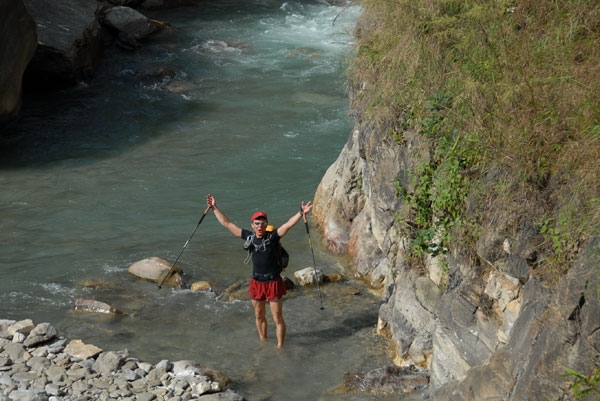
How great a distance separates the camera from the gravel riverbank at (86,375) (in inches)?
374

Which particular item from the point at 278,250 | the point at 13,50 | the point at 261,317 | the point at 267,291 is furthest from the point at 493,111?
the point at 13,50

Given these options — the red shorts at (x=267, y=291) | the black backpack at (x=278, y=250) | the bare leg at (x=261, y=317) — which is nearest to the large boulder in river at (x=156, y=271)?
the bare leg at (x=261, y=317)

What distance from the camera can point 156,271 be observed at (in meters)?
13.1

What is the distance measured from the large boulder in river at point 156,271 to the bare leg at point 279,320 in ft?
8.16

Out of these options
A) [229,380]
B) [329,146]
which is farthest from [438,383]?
[329,146]

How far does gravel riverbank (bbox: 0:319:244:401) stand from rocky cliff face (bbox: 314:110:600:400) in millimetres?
2418

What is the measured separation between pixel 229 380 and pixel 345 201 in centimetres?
515

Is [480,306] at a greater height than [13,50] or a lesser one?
lesser

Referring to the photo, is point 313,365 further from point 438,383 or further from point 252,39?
point 252,39

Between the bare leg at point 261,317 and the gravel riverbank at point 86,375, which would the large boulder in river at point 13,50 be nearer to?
the gravel riverbank at point 86,375

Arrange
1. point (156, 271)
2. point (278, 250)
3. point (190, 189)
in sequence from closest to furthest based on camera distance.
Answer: point (278, 250)
point (156, 271)
point (190, 189)

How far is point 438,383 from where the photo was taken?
932cm

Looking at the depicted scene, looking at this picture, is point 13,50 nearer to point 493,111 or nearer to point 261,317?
point 261,317

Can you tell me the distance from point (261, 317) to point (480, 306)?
341cm
